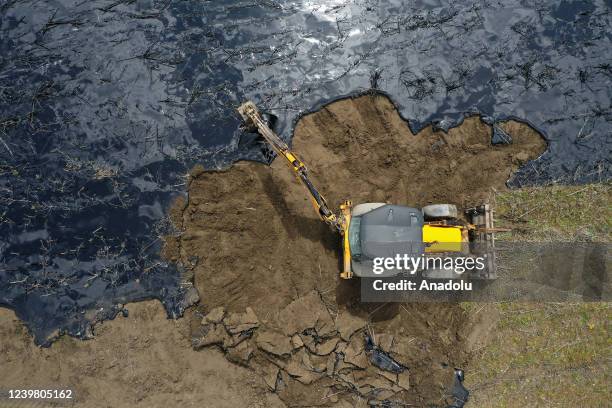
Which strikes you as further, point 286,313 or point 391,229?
point 286,313

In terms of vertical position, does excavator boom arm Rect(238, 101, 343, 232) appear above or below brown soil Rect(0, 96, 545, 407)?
above

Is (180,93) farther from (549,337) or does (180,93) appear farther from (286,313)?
(549,337)

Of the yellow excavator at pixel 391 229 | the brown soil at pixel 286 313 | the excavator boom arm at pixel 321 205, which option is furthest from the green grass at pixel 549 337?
the excavator boom arm at pixel 321 205

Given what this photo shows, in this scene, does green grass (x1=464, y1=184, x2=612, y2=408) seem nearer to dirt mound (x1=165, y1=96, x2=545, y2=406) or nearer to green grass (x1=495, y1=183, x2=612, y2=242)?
green grass (x1=495, y1=183, x2=612, y2=242)

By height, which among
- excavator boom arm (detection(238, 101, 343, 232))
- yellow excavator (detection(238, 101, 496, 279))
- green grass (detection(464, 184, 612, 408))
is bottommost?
green grass (detection(464, 184, 612, 408))

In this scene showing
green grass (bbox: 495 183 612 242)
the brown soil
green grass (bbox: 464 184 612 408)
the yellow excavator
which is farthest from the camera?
green grass (bbox: 495 183 612 242)

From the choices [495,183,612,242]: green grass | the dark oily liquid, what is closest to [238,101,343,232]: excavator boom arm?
the dark oily liquid

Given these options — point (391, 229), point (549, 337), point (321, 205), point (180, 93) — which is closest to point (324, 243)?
point (321, 205)
